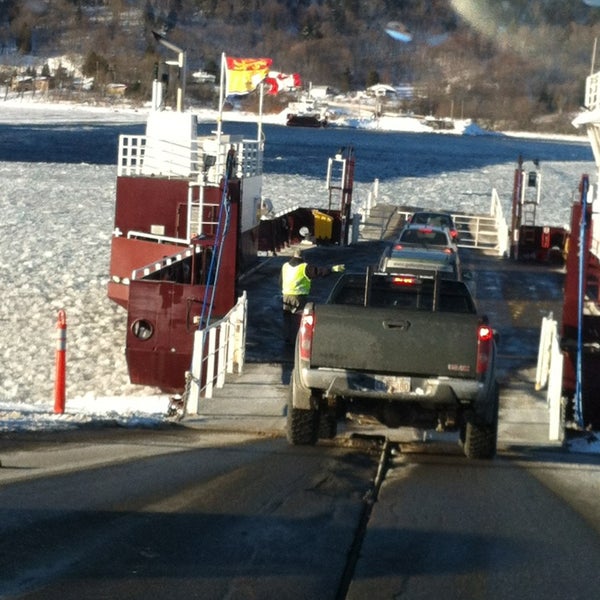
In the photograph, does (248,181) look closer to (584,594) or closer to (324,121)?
(584,594)

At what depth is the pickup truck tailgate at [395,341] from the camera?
1157 cm

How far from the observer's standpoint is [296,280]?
19906mm

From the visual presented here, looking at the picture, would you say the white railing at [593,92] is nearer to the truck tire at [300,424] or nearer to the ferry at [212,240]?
the ferry at [212,240]

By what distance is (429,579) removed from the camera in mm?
7641

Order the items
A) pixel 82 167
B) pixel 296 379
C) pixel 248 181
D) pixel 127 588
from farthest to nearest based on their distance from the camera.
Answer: pixel 82 167, pixel 248 181, pixel 296 379, pixel 127 588

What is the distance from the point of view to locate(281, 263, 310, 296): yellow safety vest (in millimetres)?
19844

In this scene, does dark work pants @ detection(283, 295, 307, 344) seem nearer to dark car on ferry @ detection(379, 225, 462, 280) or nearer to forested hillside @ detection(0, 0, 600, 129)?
dark car on ferry @ detection(379, 225, 462, 280)

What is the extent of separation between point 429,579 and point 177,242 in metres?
18.7

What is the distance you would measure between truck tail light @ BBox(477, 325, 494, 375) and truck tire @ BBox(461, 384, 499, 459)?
64 cm

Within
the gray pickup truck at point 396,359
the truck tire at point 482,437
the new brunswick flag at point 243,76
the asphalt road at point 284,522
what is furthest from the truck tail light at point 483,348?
the new brunswick flag at point 243,76

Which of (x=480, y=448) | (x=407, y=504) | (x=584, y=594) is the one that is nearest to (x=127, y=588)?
(x=584, y=594)

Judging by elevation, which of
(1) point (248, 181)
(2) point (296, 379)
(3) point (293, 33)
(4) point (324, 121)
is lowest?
(2) point (296, 379)

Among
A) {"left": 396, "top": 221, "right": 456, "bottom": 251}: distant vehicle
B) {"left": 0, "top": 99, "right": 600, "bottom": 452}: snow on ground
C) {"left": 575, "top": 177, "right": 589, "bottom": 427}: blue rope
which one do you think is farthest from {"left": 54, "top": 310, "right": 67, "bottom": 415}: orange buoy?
{"left": 396, "top": 221, "right": 456, "bottom": 251}: distant vehicle

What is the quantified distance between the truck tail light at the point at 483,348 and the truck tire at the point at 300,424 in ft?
5.25
